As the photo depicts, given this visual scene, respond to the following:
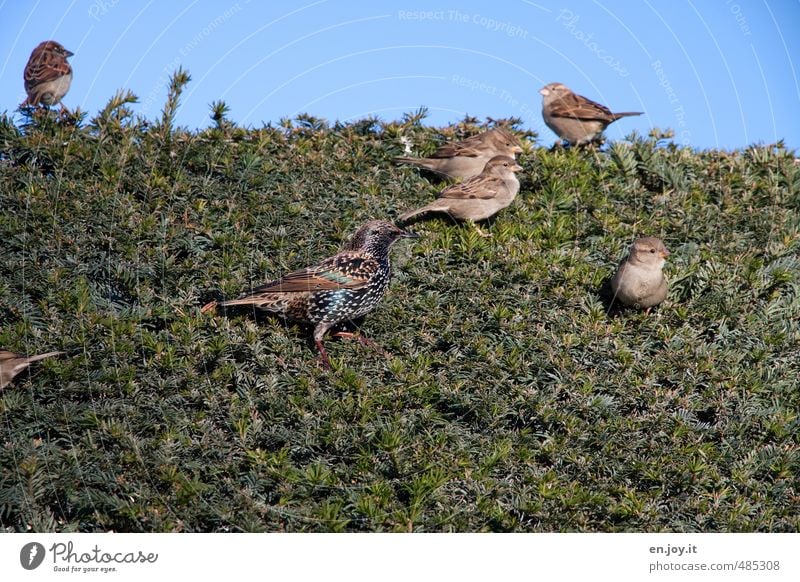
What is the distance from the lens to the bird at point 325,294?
9.45 meters

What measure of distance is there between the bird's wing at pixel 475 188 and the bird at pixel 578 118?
8.87ft

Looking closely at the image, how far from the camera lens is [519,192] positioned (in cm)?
1241

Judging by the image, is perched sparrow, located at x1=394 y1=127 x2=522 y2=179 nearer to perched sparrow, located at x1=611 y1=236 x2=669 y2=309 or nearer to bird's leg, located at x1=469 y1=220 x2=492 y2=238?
bird's leg, located at x1=469 y1=220 x2=492 y2=238

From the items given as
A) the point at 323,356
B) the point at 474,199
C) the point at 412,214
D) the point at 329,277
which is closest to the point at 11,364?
the point at 323,356

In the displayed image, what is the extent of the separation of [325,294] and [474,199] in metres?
2.68

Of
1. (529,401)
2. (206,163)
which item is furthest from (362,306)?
(206,163)

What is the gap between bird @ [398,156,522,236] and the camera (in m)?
11.3

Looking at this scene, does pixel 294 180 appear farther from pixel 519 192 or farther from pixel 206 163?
pixel 519 192

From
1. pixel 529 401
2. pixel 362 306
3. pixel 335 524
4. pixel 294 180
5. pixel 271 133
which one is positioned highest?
pixel 271 133

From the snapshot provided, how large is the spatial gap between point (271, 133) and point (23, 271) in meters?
3.92

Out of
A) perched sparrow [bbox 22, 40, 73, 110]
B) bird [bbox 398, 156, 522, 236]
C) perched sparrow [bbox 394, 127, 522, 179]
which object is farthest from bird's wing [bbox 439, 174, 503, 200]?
perched sparrow [bbox 22, 40, 73, 110]
